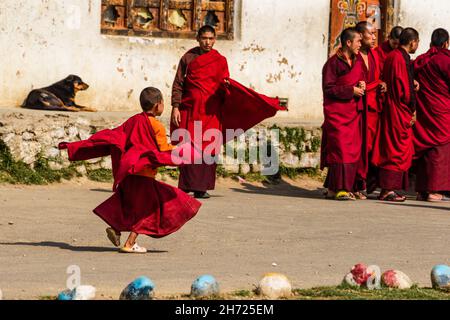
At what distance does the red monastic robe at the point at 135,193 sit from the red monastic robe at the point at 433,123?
4.86 meters

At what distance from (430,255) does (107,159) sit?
511cm

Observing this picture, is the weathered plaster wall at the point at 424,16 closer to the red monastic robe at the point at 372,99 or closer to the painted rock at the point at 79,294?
the red monastic robe at the point at 372,99

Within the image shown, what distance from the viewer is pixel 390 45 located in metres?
14.0

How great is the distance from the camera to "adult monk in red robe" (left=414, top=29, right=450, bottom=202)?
13.5 metres

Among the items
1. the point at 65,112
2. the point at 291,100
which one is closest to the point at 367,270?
the point at 65,112

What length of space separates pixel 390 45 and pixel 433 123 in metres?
1.00

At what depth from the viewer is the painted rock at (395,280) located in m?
7.59

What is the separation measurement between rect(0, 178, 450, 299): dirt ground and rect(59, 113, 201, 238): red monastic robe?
21 centimetres

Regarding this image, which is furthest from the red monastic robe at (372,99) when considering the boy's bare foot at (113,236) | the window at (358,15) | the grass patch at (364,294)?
the grass patch at (364,294)

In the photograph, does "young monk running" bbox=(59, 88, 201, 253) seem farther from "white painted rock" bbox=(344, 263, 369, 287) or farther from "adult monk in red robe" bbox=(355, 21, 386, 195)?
"adult monk in red robe" bbox=(355, 21, 386, 195)

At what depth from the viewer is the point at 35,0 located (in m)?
14.5

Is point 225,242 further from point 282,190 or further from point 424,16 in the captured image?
point 424,16

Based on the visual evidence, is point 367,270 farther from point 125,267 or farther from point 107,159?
point 107,159

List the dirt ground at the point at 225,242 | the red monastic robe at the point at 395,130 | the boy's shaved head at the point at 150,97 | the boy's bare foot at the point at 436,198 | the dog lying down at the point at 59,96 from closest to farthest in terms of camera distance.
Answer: the dirt ground at the point at 225,242, the boy's shaved head at the point at 150,97, the red monastic robe at the point at 395,130, the boy's bare foot at the point at 436,198, the dog lying down at the point at 59,96
